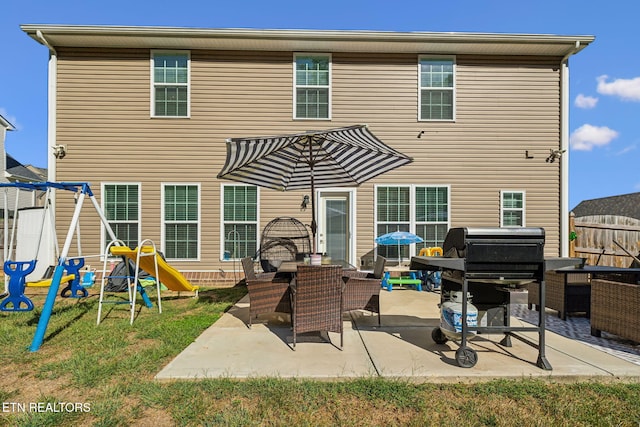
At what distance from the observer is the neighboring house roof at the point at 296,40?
277 inches

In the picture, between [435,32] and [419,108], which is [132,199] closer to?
[419,108]

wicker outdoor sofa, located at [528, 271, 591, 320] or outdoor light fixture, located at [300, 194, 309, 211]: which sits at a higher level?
outdoor light fixture, located at [300, 194, 309, 211]

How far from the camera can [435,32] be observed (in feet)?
23.7

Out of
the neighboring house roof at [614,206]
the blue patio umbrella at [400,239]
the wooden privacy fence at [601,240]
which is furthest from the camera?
the neighboring house roof at [614,206]

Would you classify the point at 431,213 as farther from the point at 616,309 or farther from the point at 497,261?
the point at 497,261

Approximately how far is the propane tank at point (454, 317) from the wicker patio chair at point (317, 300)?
101 centimetres

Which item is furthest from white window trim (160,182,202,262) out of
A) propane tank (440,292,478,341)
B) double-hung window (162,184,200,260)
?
propane tank (440,292,478,341)

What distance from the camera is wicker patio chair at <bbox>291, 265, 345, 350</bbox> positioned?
11.0ft

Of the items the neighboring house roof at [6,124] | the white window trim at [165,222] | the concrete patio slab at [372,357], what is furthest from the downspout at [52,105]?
the neighboring house roof at [6,124]

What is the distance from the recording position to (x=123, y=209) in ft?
24.6

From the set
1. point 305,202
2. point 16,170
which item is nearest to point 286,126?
point 305,202

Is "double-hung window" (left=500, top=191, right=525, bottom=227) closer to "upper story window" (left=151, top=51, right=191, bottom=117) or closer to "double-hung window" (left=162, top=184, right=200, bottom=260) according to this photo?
"double-hung window" (left=162, top=184, right=200, bottom=260)

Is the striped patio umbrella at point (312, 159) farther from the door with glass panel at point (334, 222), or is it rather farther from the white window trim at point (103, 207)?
the white window trim at point (103, 207)

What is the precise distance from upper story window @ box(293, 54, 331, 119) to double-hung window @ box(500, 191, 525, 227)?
176 inches
